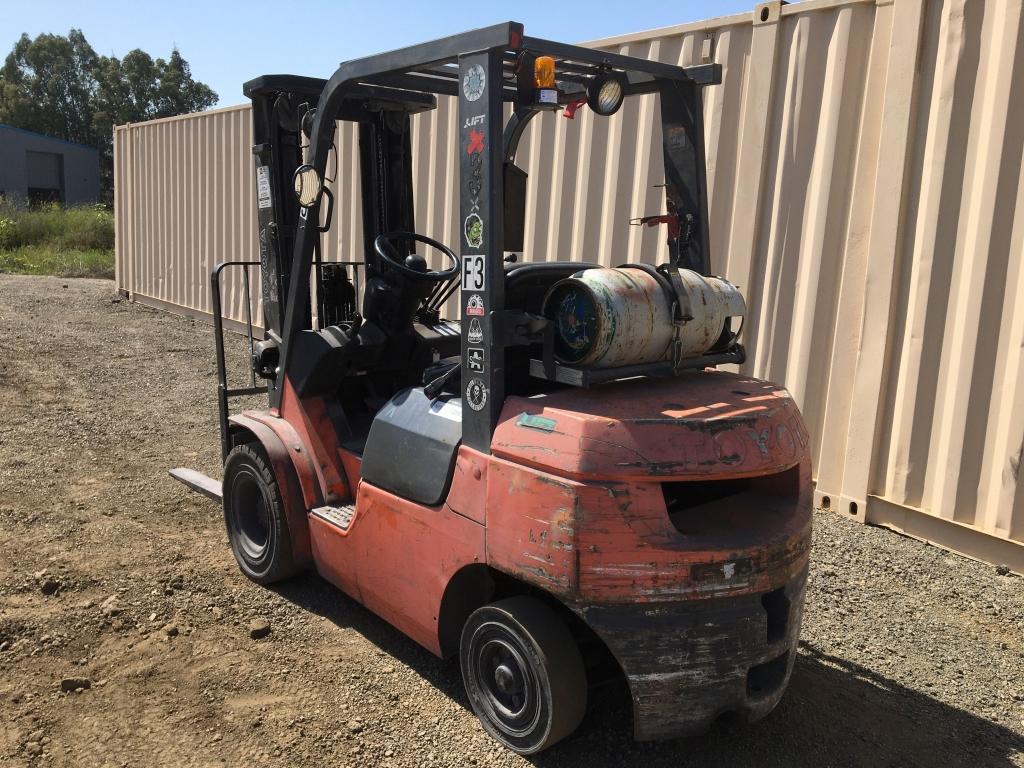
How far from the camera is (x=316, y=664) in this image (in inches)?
140

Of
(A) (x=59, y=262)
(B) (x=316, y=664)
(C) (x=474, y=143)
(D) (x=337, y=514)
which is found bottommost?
(B) (x=316, y=664)

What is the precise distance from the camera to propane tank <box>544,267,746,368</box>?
2750mm

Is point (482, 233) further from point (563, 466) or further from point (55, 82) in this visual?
point (55, 82)

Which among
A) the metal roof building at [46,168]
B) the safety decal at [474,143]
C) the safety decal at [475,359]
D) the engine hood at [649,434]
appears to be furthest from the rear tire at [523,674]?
the metal roof building at [46,168]

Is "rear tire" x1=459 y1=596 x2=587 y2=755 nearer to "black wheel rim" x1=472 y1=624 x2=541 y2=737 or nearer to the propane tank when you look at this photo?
"black wheel rim" x1=472 y1=624 x2=541 y2=737

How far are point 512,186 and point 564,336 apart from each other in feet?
2.71

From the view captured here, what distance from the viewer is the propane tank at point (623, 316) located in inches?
108

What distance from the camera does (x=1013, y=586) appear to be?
4.61m

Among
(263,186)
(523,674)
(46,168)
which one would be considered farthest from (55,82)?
(523,674)

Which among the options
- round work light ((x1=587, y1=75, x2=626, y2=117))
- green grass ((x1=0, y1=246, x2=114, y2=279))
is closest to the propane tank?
round work light ((x1=587, y1=75, x2=626, y2=117))

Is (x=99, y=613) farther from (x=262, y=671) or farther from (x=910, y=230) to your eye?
(x=910, y=230)

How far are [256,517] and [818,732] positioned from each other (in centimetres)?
286

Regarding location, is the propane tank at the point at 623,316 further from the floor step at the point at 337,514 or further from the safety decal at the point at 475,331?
the floor step at the point at 337,514

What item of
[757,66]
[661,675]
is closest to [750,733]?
[661,675]
